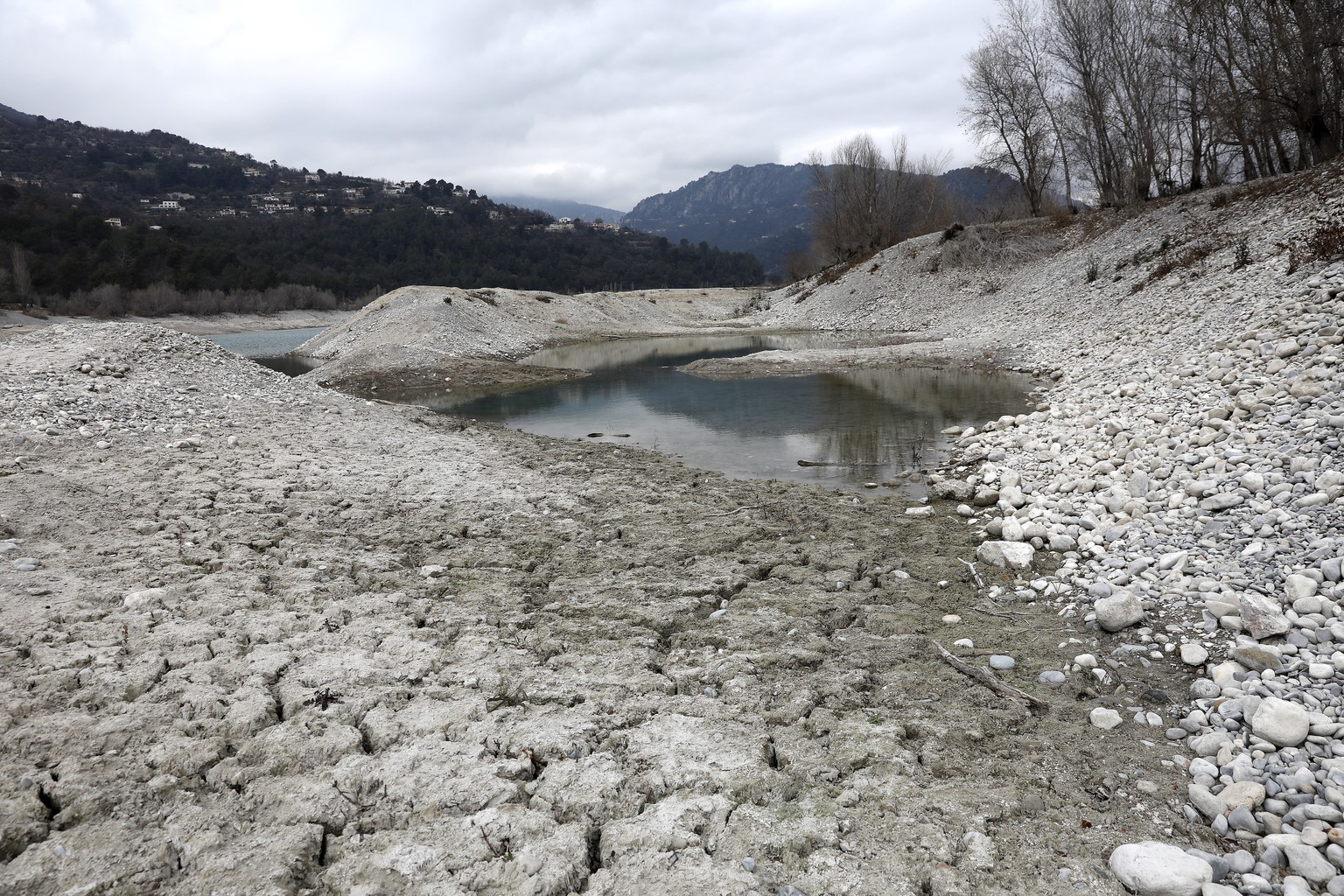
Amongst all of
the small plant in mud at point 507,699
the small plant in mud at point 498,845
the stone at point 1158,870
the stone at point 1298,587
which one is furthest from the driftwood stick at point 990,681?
the small plant in mud at point 498,845

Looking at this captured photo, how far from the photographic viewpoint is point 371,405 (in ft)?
50.2

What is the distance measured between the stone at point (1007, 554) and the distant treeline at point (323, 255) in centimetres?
8586

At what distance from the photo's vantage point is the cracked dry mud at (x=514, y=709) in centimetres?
303

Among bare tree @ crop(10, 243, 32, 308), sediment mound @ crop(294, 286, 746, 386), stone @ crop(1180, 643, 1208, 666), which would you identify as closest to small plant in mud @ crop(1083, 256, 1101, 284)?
sediment mound @ crop(294, 286, 746, 386)

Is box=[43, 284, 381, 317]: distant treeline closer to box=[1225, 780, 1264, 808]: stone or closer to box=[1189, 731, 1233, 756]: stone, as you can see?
box=[1189, 731, 1233, 756]: stone

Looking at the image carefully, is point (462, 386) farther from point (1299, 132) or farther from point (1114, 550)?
point (1299, 132)

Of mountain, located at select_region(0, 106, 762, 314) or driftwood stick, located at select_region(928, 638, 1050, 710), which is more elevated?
mountain, located at select_region(0, 106, 762, 314)

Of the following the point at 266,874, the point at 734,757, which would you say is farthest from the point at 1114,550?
the point at 266,874

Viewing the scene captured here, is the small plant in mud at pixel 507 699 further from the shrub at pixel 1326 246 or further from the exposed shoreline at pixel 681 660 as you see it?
the shrub at pixel 1326 246

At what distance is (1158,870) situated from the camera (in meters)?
2.81

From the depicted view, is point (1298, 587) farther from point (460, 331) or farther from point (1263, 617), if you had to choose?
point (460, 331)

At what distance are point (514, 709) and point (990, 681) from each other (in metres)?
3.08

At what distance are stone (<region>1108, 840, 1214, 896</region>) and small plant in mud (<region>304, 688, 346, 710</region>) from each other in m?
4.16

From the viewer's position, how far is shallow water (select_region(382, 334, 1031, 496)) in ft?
38.0
